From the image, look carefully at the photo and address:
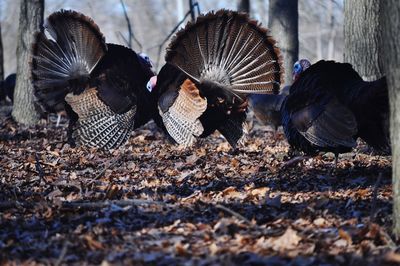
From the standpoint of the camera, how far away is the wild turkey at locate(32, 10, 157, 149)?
30.6 ft

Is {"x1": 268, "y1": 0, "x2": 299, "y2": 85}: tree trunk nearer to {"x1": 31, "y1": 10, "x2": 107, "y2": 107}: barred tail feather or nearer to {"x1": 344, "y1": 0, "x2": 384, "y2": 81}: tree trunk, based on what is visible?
{"x1": 344, "y1": 0, "x2": 384, "y2": 81}: tree trunk

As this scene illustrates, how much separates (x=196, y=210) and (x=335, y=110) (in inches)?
80.9

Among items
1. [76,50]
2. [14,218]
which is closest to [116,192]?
[14,218]

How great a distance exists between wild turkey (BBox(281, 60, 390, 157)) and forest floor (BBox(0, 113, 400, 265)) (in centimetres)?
34

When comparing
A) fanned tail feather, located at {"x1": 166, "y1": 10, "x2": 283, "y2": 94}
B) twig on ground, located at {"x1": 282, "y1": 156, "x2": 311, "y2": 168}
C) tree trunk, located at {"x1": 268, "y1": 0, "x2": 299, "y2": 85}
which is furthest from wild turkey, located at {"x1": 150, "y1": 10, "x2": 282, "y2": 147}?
tree trunk, located at {"x1": 268, "y1": 0, "x2": 299, "y2": 85}

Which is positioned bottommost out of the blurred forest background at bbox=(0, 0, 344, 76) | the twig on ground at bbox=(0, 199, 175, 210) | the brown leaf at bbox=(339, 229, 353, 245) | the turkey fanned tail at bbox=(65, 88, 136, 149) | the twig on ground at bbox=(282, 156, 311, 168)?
the brown leaf at bbox=(339, 229, 353, 245)

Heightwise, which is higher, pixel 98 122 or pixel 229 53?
pixel 229 53

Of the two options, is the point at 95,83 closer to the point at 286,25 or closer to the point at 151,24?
the point at 286,25

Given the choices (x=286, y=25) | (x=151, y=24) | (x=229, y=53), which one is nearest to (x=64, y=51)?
(x=229, y=53)

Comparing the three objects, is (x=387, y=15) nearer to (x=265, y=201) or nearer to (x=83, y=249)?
(x=265, y=201)

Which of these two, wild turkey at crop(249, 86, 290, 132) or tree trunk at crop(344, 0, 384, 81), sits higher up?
tree trunk at crop(344, 0, 384, 81)

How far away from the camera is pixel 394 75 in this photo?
176 inches

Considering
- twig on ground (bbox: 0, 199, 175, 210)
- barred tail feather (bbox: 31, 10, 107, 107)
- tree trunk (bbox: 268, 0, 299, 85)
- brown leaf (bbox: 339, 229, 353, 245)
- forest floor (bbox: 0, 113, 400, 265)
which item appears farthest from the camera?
tree trunk (bbox: 268, 0, 299, 85)

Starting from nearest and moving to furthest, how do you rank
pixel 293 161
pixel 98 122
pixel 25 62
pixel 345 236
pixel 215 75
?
pixel 345 236 < pixel 293 161 < pixel 215 75 < pixel 98 122 < pixel 25 62
